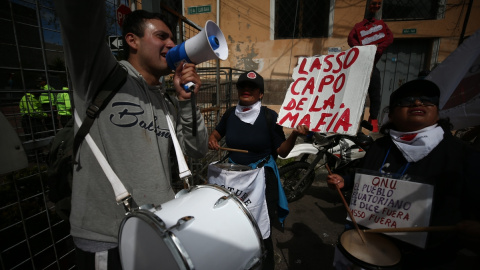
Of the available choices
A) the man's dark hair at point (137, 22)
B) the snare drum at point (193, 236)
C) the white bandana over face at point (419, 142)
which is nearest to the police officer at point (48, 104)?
the man's dark hair at point (137, 22)

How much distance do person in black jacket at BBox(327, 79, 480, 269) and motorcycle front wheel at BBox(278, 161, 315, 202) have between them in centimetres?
213

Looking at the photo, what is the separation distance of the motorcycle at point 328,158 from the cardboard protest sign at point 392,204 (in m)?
2.00

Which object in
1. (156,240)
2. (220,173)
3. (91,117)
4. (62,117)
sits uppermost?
(91,117)

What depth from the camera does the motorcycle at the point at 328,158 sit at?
12.0 ft

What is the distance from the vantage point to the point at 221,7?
7.89 meters

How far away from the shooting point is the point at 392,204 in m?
1.52

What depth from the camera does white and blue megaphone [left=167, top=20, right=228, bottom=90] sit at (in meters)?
1.29

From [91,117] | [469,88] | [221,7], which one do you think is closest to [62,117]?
[91,117]

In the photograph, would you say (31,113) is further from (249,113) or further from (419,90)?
(419,90)

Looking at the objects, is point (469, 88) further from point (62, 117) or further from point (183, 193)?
point (62, 117)

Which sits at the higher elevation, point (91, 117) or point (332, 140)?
point (91, 117)

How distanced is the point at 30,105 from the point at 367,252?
8.99ft

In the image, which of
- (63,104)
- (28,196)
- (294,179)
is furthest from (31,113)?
(294,179)

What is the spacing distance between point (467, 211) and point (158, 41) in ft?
7.16
